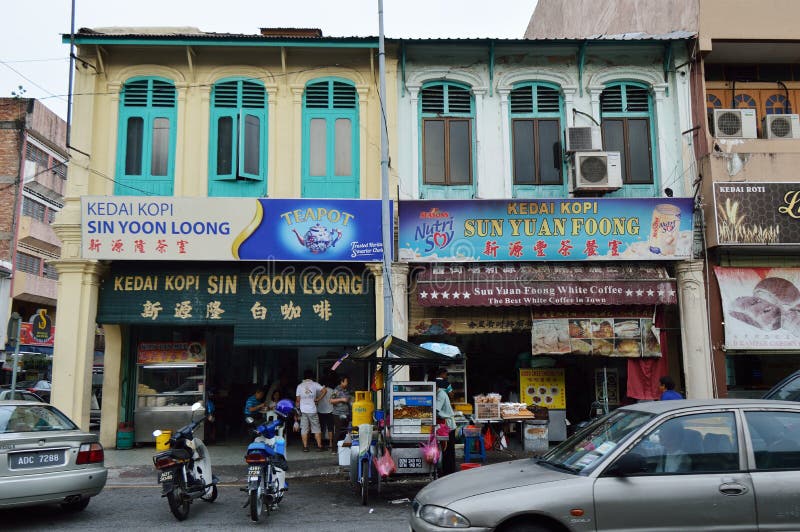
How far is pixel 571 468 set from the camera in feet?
17.8

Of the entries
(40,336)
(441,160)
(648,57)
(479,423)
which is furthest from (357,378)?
(648,57)

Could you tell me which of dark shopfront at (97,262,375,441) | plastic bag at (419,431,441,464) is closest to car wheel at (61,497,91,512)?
plastic bag at (419,431,441,464)

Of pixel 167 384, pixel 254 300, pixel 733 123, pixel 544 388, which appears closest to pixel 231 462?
pixel 167 384

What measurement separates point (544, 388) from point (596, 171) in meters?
4.79

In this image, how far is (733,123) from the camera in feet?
45.8

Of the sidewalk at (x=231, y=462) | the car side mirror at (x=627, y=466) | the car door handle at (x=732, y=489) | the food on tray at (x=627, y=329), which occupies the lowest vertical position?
the sidewalk at (x=231, y=462)

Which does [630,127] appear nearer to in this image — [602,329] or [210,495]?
[602,329]

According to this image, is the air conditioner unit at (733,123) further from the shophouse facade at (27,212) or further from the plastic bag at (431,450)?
the shophouse facade at (27,212)

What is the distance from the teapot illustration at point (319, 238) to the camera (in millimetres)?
13594

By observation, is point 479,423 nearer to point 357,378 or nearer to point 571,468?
point 357,378

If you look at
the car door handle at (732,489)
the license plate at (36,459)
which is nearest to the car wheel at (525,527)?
the car door handle at (732,489)

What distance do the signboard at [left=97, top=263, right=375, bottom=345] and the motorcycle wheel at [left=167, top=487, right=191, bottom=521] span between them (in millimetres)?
5781

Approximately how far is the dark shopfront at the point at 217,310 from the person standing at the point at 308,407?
2.98ft

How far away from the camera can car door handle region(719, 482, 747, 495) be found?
5004 mm
